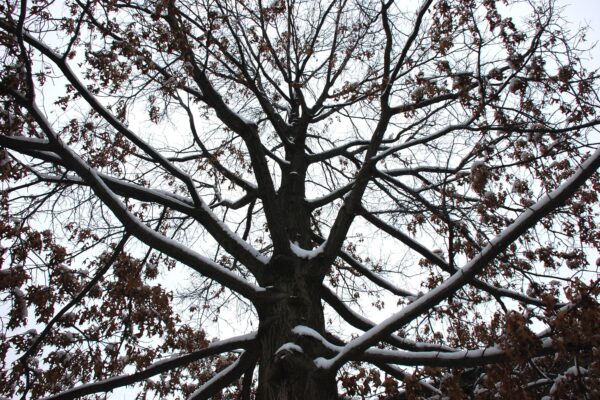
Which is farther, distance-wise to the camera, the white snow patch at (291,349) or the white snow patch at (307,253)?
the white snow patch at (307,253)

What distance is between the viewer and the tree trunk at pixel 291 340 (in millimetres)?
3172

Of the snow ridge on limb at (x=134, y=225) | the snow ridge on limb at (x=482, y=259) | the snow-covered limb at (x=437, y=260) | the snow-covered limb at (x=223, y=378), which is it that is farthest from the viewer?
the snow-covered limb at (x=437, y=260)

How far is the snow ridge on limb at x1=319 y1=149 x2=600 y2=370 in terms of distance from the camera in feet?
8.62

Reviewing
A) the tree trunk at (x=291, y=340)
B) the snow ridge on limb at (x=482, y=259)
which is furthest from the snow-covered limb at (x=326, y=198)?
the snow ridge on limb at (x=482, y=259)

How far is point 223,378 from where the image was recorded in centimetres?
392

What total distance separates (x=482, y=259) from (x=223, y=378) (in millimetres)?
2618

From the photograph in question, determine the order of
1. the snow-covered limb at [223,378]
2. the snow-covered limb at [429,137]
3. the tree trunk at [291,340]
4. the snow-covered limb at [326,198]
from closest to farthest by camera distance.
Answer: the tree trunk at [291,340] < the snow-covered limb at [223,378] < the snow-covered limb at [429,137] < the snow-covered limb at [326,198]

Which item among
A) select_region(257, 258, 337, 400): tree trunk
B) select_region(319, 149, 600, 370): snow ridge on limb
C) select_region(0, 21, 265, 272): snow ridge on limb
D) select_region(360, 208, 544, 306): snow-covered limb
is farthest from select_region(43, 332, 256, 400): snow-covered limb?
select_region(360, 208, 544, 306): snow-covered limb

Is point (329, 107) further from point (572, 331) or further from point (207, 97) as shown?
point (572, 331)

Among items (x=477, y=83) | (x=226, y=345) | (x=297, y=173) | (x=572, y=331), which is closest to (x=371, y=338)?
(x=572, y=331)

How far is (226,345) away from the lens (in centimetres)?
384

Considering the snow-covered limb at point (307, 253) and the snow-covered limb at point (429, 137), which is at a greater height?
the snow-covered limb at point (429, 137)

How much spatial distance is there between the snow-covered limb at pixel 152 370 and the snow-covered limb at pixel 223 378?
0.14 meters

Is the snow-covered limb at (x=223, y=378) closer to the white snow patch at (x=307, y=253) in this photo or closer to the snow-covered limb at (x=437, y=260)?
the white snow patch at (x=307, y=253)
